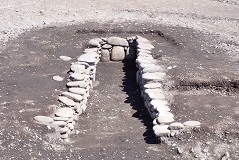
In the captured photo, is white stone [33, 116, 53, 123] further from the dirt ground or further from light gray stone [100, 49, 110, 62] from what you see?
light gray stone [100, 49, 110, 62]

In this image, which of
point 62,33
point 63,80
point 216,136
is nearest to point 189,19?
point 62,33

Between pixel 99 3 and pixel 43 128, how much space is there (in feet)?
35.6

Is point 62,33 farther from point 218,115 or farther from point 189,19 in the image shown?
point 218,115

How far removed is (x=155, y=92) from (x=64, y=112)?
2556mm

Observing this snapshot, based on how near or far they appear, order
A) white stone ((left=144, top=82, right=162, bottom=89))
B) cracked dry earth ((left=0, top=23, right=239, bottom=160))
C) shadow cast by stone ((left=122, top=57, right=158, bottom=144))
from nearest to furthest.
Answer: cracked dry earth ((left=0, top=23, right=239, bottom=160))
shadow cast by stone ((left=122, top=57, right=158, bottom=144))
white stone ((left=144, top=82, right=162, bottom=89))

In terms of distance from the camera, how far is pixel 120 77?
15406mm

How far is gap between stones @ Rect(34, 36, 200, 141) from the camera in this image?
36.6 ft

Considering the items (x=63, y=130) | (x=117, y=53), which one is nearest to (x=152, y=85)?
(x=63, y=130)

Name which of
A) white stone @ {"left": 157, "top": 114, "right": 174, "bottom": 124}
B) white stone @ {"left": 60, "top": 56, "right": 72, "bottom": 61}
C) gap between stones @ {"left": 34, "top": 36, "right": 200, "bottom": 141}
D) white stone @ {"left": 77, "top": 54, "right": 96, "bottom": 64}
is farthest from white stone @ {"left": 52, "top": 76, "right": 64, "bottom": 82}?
white stone @ {"left": 157, "top": 114, "right": 174, "bottom": 124}

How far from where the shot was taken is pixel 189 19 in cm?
1967

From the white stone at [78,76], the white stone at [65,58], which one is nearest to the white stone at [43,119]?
the white stone at [78,76]

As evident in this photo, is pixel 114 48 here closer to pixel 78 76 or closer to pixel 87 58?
pixel 87 58

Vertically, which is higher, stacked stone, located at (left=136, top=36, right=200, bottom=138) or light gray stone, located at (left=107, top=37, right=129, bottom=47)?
light gray stone, located at (left=107, top=37, right=129, bottom=47)

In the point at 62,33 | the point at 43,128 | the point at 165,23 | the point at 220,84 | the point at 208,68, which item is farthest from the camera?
the point at 165,23
